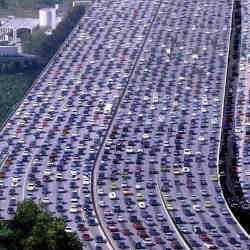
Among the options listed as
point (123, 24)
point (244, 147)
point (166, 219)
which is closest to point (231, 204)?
point (166, 219)

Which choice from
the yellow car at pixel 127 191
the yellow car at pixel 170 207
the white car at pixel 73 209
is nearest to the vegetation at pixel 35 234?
the white car at pixel 73 209

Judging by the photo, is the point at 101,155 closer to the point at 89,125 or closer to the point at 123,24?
the point at 89,125

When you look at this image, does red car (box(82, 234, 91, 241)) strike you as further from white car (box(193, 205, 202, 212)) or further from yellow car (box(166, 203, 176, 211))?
white car (box(193, 205, 202, 212))

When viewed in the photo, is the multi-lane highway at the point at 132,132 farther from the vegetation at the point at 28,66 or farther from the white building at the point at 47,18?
the white building at the point at 47,18

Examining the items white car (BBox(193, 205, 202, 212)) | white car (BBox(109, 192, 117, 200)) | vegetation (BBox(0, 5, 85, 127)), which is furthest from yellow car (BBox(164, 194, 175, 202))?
vegetation (BBox(0, 5, 85, 127))

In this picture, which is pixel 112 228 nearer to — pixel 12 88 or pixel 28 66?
pixel 12 88

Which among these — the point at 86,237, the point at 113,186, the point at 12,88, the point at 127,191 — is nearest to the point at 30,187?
the point at 113,186
